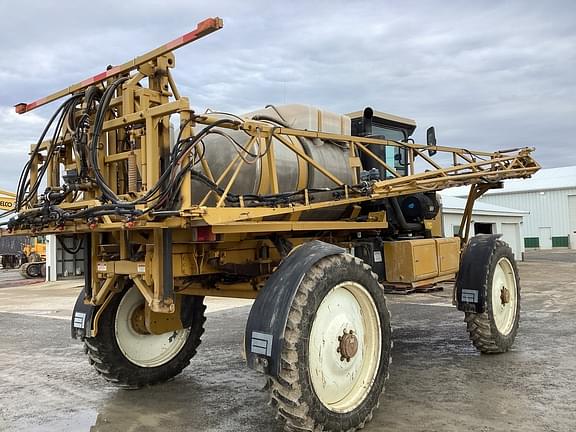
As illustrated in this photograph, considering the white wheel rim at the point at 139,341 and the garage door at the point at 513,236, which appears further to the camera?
the garage door at the point at 513,236

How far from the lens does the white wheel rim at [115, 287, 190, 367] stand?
5.75 meters

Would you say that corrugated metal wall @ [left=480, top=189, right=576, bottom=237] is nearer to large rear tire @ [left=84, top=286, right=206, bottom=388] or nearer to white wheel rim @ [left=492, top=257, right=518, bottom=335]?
white wheel rim @ [left=492, top=257, right=518, bottom=335]

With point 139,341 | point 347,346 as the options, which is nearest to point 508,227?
point 139,341

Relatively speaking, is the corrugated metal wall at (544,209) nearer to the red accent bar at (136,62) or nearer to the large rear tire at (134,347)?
the large rear tire at (134,347)

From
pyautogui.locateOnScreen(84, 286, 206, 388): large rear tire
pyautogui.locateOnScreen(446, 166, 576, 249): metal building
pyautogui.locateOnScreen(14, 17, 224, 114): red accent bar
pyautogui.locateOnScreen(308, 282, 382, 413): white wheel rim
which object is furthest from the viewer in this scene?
pyautogui.locateOnScreen(446, 166, 576, 249): metal building

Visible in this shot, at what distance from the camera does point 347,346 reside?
14.4ft

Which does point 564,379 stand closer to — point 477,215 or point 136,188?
point 136,188

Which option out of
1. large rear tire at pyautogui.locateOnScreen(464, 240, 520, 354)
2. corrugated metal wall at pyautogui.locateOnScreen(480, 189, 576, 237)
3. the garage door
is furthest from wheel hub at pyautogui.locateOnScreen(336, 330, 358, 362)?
corrugated metal wall at pyautogui.locateOnScreen(480, 189, 576, 237)

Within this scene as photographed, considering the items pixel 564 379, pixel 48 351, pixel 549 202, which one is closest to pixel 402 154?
pixel 564 379

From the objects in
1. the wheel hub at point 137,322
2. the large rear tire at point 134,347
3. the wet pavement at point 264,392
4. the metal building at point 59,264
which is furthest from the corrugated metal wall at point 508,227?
the wheel hub at point 137,322

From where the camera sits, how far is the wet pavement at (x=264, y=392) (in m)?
4.62

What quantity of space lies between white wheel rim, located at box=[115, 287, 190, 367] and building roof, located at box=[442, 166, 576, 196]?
39162mm

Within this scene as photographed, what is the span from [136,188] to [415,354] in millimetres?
4157

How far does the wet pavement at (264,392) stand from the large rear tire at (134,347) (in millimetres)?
156
